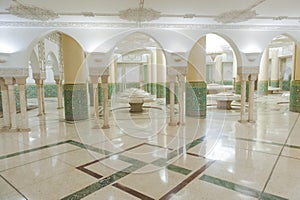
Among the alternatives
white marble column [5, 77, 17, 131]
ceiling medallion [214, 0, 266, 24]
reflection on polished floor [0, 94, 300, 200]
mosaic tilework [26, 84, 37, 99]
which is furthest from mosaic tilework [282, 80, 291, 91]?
mosaic tilework [26, 84, 37, 99]

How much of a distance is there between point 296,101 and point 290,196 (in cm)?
451

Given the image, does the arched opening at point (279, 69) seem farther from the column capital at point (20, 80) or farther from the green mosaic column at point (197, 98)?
the column capital at point (20, 80)

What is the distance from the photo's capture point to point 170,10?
3143 millimetres

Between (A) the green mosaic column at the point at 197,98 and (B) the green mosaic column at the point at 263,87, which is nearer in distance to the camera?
(A) the green mosaic column at the point at 197,98

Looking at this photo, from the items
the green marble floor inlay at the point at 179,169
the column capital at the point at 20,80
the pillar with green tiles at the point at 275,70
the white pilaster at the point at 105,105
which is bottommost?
the green marble floor inlay at the point at 179,169

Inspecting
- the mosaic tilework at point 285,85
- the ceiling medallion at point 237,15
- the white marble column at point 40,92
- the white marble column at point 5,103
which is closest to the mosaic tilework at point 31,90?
the white marble column at point 40,92

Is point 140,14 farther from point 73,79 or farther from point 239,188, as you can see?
point 239,188

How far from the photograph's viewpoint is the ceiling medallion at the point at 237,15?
3.19m

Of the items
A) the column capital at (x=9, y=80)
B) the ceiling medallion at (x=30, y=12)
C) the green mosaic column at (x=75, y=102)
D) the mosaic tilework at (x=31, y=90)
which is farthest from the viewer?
the mosaic tilework at (x=31, y=90)

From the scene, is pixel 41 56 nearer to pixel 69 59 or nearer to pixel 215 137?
pixel 69 59

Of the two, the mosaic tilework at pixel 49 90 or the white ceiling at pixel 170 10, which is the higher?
the white ceiling at pixel 170 10

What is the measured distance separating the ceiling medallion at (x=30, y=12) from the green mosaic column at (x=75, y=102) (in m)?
1.65

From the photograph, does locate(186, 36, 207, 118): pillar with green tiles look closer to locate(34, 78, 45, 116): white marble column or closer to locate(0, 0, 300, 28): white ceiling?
locate(0, 0, 300, 28): white ceiling

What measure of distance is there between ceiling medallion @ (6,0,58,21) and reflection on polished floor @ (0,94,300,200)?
71.9 inches
